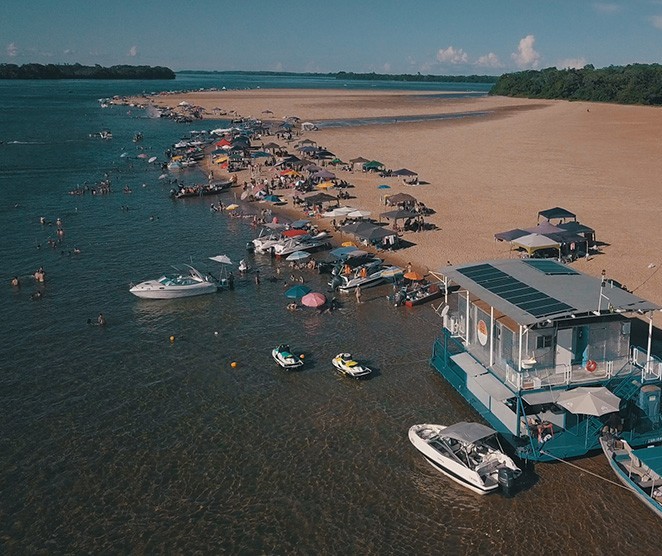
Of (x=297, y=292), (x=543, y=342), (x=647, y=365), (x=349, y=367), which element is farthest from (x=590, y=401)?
(x=297, y=292)

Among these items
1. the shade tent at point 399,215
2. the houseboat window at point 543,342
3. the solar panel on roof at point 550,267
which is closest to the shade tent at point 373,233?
the shade tent at point 399,215

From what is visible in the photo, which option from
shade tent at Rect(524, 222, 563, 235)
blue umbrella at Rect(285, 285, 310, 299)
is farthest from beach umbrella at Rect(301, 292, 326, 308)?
shade tent at Rect(524, 222, 563, 235)

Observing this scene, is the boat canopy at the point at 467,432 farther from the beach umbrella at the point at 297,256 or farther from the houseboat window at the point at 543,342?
the beach umbrella at the point at 297,256

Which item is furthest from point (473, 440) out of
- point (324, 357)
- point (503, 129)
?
point (503, 129)

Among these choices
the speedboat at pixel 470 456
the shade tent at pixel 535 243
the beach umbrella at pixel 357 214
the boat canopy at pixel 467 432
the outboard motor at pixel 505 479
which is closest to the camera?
the outboard motor at pixel 505 479

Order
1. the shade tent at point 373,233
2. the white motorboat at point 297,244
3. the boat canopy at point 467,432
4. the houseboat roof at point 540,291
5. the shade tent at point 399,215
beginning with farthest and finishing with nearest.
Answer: the shade tent at point 399,215, the white motorboat at point 297,244, the shade tent at point 373,233, the houseboat roof at point 540,291, the boat canopy at point 467,432

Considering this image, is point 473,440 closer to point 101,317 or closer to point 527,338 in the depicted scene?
point 527,338

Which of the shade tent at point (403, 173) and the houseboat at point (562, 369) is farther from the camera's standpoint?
the shade tent at point (403, 173)
